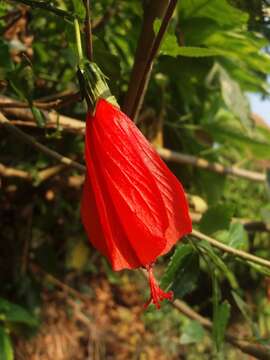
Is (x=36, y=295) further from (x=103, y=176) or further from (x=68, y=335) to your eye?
(x=103, y=176)

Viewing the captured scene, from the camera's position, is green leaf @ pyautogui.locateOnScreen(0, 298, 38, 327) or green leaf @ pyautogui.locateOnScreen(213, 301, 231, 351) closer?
green leaf @ pyautogui.locateOnScreen(213, 301, 231, 351)

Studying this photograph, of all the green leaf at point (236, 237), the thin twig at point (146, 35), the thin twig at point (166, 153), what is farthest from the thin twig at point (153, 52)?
the green leaf at point (236, 237)

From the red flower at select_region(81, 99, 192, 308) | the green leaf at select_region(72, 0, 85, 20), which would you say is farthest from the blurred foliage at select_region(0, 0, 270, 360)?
the red flower at select_region(81, 99, 192, 308)

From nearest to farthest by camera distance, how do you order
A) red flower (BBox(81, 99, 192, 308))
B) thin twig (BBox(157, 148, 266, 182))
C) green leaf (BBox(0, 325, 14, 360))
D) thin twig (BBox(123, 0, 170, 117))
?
red flower (BBox(81, 99, 192, 308)) < thin twig (BBox(123, 0, 170, 117)) < green leaf (BBox(0, 325, 14, 360)) < thin twig (BBox(157, 148, 266, 182))

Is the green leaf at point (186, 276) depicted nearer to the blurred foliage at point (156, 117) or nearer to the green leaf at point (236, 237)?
the blurred foliage at point (156, 117)

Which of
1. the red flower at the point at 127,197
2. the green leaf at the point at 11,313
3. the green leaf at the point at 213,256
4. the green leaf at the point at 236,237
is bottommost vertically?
the green leaf at the point at 11,313

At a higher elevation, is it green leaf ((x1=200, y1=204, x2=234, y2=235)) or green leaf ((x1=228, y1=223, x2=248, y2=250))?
green leaf ((x1=200, y1=204, x2=234, y2=235))

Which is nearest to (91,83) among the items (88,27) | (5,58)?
(88,27)

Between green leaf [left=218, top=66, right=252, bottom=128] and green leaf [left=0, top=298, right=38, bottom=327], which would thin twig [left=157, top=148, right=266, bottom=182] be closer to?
green leaf [left=218, top=66, right=252, bottom=128]
